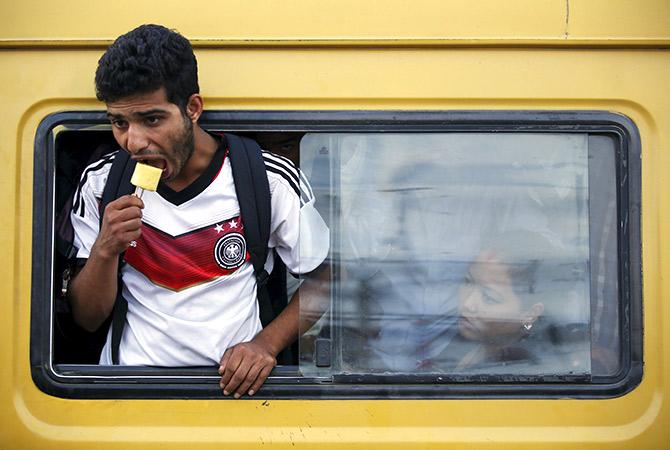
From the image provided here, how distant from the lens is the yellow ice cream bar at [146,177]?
240 centimetres

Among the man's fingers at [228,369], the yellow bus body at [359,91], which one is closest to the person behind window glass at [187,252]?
the man's fingers at [228,369]

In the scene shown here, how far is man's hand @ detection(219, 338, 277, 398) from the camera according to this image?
246cm

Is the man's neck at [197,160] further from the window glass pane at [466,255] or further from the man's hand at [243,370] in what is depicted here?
the man's hand at [243,370]

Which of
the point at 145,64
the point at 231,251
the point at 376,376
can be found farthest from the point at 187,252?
the point at 376,376

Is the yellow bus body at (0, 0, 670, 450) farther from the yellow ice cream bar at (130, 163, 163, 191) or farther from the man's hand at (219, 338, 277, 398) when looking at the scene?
the yellow ice cream bar at (130, 163, 163, 191)

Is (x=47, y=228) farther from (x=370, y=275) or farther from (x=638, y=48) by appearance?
(x=638, y=48)

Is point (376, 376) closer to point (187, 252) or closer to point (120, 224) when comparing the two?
point (187, 252)

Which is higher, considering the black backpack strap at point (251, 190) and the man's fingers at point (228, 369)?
the black backpack strap at point (251, 190)

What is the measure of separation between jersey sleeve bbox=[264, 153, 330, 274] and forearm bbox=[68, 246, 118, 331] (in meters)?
0.49

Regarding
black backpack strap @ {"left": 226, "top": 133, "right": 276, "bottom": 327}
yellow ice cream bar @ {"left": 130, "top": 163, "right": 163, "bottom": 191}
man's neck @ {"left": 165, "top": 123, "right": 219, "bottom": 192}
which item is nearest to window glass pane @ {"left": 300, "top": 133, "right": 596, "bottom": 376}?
black backpack strap @ {"left": 226, "top": 133, "right": 276, "bottom": 327}

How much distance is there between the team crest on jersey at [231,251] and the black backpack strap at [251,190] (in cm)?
2

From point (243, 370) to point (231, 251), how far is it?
35 centimetres

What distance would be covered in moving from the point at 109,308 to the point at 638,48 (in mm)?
1707

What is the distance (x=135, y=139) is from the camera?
2.42 meters
